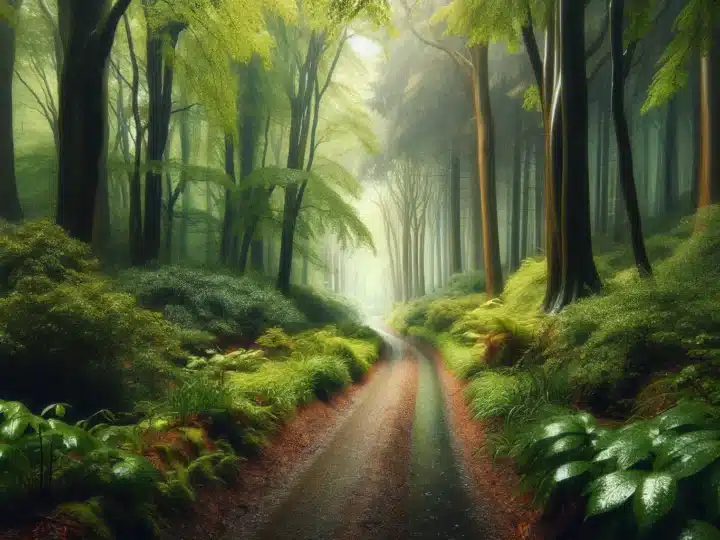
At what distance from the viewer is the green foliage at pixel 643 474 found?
229 centimetres

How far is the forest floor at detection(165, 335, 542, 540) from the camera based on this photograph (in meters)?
3.61

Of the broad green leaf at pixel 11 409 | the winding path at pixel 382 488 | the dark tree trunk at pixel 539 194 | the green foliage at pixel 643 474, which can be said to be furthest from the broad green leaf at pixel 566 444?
the dark tree trunk at pixel 539 194

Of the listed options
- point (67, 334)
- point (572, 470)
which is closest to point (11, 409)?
point (67, 334)

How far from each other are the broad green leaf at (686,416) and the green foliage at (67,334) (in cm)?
461

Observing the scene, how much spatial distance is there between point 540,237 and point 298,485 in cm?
1983

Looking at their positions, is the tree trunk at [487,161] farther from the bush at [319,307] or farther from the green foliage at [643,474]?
the green foliage at [643,474]

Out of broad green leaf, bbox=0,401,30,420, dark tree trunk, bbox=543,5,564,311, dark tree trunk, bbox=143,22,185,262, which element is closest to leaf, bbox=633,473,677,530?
broad green leaf, bbox=0,401,30,420

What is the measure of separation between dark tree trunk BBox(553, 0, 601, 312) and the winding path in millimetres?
3691

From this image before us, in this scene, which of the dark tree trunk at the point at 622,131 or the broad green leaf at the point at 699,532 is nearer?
the broad green leaf at the point at 699,532

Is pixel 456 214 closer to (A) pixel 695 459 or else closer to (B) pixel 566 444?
(B) pixel 566 444

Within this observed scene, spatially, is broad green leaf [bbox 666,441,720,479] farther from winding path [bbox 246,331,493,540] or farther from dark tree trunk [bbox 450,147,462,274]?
dark tree trunk [bbox 450,147,462,274]

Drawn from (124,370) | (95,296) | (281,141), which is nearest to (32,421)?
(124,370)

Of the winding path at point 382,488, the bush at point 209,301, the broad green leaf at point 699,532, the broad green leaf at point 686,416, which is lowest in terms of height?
the winding path at point 382,488

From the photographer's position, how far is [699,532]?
2.15 meters
